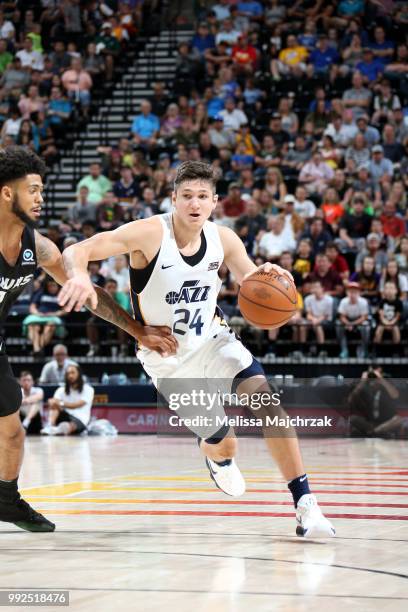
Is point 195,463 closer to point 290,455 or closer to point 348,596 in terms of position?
point 290,455

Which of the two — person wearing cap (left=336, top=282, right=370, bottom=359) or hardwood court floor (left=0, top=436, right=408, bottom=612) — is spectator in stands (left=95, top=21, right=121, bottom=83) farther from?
hardwood court floor (left=0, top=436, right=408, bottom=612)

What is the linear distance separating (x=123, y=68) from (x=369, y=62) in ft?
18.0

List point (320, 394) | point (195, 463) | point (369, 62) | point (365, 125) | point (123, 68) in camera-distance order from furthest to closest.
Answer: point (123, 68) → point (369, 62) → point (365, 125) → point (320, 394) → point (195, 463)

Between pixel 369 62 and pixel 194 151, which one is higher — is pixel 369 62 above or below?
above

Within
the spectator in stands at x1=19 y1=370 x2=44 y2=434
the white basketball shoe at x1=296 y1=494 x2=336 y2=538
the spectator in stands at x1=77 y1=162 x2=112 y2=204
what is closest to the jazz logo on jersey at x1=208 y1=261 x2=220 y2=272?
the white basketball shoe at x1=296 y1=494 x2=336 y2=538

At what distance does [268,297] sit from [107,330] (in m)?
9.85

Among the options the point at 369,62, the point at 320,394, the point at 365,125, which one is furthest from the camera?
the point at 369,62

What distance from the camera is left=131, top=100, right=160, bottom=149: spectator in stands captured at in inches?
738

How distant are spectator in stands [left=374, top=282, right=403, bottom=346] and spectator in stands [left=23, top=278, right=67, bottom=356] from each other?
179 inches

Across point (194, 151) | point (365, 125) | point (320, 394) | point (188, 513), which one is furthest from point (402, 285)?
point (188, 513)

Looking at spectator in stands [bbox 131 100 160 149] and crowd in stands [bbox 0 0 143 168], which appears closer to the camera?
spectator in stands [bbox 131 100 160 149]

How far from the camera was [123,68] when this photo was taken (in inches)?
831

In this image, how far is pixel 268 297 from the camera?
19.3 ft

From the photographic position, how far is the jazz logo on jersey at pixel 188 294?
6032 millimetres
